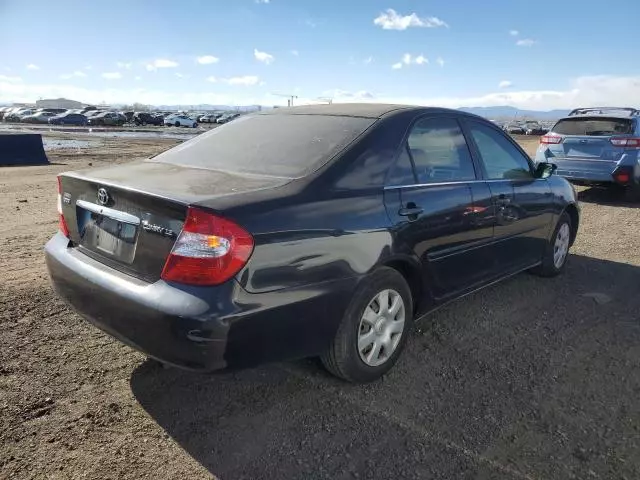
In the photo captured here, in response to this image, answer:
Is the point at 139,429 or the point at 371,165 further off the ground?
the point at 371,165

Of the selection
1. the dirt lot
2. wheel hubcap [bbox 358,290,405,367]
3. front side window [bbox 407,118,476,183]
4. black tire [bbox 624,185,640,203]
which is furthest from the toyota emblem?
black tire [bbox 624,185,640,203]

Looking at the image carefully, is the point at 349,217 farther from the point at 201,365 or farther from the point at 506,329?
the point at 506,329

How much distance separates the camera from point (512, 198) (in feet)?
13.9

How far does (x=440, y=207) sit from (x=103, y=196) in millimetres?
2048

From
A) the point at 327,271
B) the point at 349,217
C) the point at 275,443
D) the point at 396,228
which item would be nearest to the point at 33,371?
the point at 275,443

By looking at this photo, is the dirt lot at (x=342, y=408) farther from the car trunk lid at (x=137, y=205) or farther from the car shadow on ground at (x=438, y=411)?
the car trunk lid at (x=137, y=205)

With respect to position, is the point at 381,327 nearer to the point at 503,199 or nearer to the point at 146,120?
the point at 503,199

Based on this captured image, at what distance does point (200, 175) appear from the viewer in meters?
2.93

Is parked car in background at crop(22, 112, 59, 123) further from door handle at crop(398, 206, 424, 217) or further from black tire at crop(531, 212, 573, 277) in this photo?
door handle at crop(398, 206, 424, 217)

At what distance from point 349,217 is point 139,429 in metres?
1.53

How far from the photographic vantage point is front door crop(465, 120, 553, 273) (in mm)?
4062

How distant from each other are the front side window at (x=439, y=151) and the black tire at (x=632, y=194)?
7071 mm

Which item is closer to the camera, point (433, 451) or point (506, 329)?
point (433, 451)

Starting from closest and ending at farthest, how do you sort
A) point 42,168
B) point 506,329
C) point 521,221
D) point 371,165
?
point 371,165
point 506,329
point 521,221
point 42,168
